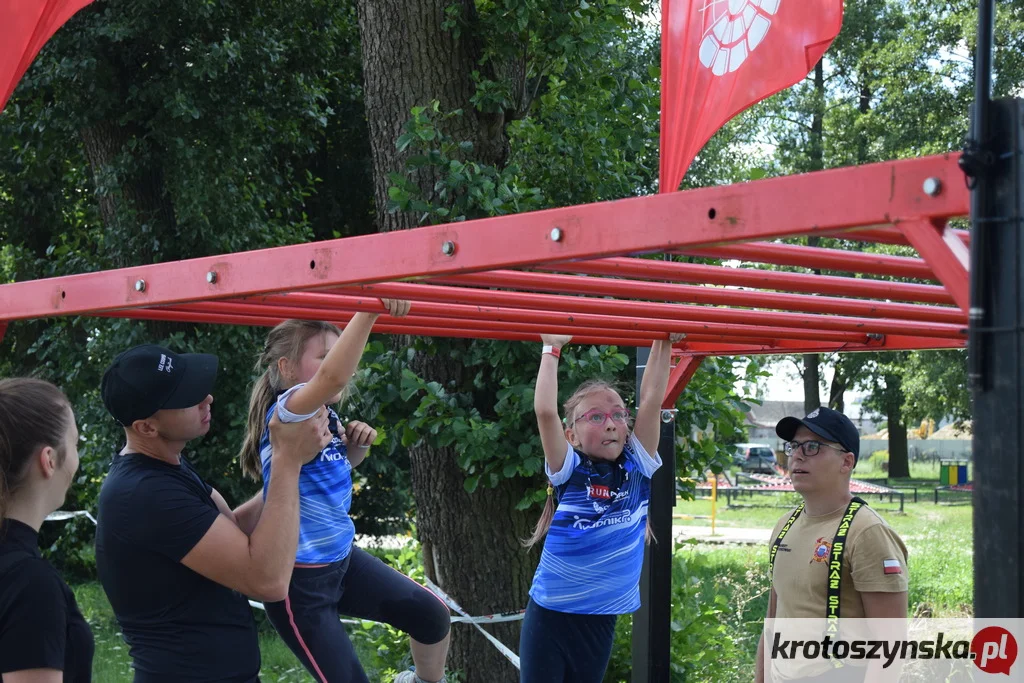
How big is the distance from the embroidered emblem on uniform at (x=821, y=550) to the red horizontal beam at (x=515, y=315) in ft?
2.62

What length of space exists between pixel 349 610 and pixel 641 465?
119 cm

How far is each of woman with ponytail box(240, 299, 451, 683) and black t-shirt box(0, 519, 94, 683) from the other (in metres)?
0.95

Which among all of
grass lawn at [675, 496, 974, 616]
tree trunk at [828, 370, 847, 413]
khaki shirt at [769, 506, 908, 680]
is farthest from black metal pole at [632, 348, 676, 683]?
tree trunk at [828, 370, 847, 413]

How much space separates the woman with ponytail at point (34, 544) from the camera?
2.12 m

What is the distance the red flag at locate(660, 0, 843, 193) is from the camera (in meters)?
3.13

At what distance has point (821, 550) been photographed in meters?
3.36

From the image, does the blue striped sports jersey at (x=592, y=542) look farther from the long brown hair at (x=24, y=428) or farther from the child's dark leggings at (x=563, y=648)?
the long brown hair at (x=24, y=428)

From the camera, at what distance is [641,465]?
4.05m

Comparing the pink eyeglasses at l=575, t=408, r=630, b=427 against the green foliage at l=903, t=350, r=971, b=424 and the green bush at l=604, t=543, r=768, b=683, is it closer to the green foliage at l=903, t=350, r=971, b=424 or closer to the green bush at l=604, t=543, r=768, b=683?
the green bush at l=604, t=543, r=768, b=683

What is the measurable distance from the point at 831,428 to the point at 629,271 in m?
1.39

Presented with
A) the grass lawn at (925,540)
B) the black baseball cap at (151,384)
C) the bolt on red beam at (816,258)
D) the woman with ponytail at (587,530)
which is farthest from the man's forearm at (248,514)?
the grass lawn at (925,540)

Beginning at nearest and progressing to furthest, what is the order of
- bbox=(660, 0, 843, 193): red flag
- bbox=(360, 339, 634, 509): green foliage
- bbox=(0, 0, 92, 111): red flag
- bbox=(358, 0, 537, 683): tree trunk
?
bbox=(660, 0, 843, 193): red flag, bbox=(0, 0, 92, 111): red flag, bbox=(360, 339, 634, 509): green foliage, bbox=(358, 0, 537, 683): tree trunk

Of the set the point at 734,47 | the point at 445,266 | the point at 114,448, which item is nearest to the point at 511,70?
the point at 734,47

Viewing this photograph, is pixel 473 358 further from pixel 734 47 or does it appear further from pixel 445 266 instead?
pixel 445 266
